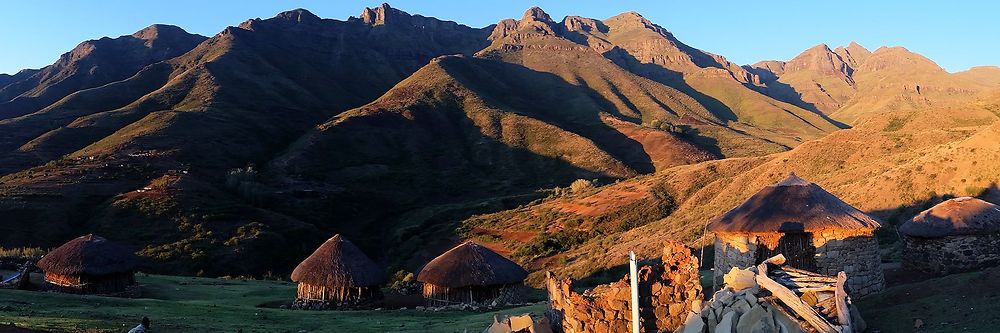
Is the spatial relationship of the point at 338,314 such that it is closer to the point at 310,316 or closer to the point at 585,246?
the point at 310,316

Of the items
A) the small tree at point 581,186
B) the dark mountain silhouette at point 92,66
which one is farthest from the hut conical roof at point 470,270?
the dark mountain silhouette at point 92,66

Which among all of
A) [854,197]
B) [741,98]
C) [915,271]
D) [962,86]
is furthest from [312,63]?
[962,86]

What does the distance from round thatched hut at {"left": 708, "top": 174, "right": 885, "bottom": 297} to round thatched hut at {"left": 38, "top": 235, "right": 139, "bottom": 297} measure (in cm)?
2366

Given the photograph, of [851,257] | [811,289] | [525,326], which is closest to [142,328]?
[525,326]

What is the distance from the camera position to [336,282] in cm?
2661

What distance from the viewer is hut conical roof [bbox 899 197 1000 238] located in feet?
57.3

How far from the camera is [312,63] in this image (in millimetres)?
142750

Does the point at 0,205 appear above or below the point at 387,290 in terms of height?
above

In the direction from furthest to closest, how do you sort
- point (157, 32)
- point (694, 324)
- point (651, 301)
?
point (157, 32)
point (651, 301)
point (694, 324)

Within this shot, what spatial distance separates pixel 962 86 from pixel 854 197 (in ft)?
630

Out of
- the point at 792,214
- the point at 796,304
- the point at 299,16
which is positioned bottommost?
the point at 796,304

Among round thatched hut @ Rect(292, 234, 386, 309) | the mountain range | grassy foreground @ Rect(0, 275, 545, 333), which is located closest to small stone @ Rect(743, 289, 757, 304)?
grassy foreground @ Rect(0, 275, 545, 333)

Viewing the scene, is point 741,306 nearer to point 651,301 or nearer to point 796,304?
point 796,304

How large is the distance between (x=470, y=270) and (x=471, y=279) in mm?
507
